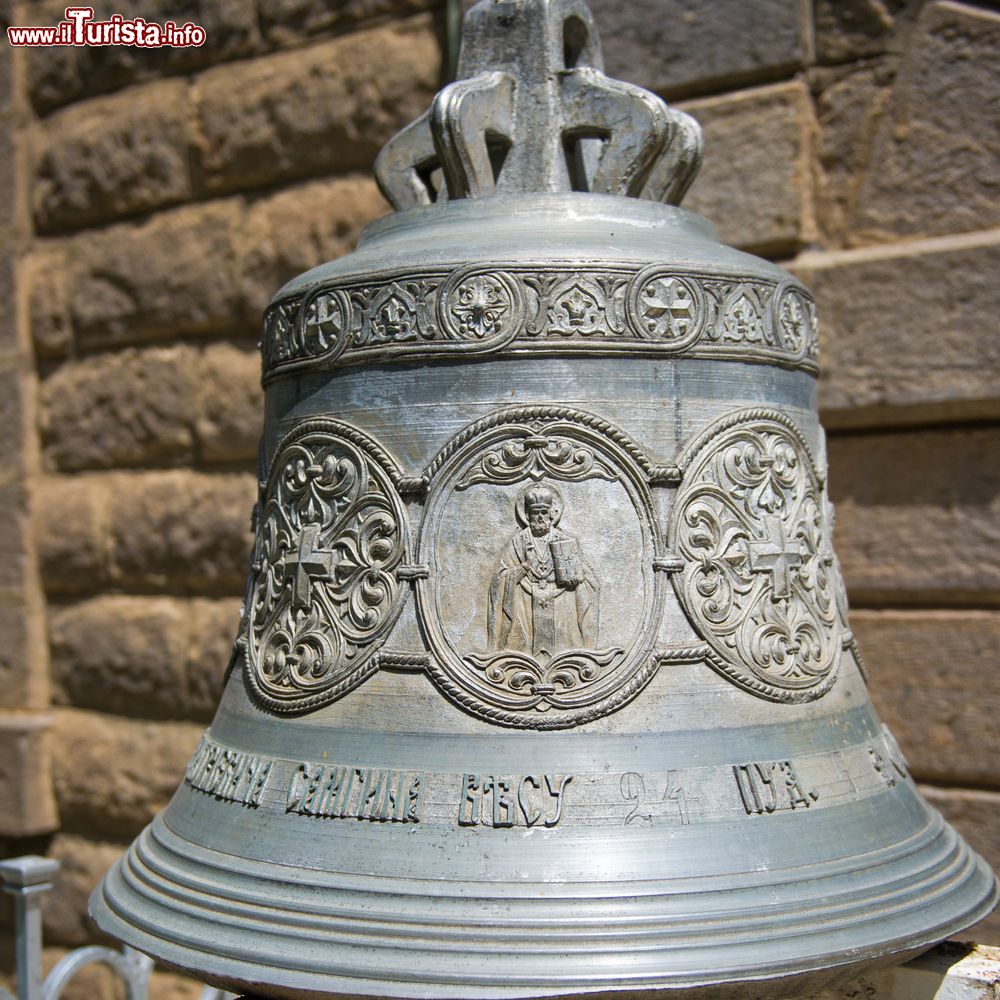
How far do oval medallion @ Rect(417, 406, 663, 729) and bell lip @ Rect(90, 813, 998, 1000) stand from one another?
0.27 meters

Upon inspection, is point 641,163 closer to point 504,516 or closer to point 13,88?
point 504,516

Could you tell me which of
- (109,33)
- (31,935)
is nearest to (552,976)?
(31,935)

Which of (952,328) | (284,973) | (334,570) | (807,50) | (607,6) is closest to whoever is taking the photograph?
(284,973)

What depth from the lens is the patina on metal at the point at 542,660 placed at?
4.51 ft

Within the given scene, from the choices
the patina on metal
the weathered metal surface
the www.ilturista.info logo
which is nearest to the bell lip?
the patina on metal

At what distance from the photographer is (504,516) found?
1.53 meters

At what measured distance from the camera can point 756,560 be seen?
Result: 5.27 ft

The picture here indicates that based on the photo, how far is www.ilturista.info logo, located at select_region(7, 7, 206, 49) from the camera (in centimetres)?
354

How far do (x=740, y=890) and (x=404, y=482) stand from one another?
0.63 meters

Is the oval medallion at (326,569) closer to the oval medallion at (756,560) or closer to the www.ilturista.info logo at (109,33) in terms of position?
the oval medallion at (756,560)

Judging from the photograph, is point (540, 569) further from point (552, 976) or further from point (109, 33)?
point (109, 33)

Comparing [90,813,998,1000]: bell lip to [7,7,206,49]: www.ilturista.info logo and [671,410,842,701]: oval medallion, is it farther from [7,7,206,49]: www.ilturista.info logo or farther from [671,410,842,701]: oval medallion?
[7,7,206,49]: www.ilturista.info logo

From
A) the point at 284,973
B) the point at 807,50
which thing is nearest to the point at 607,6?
the point at 807,50

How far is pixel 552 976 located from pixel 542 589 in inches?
17.4
